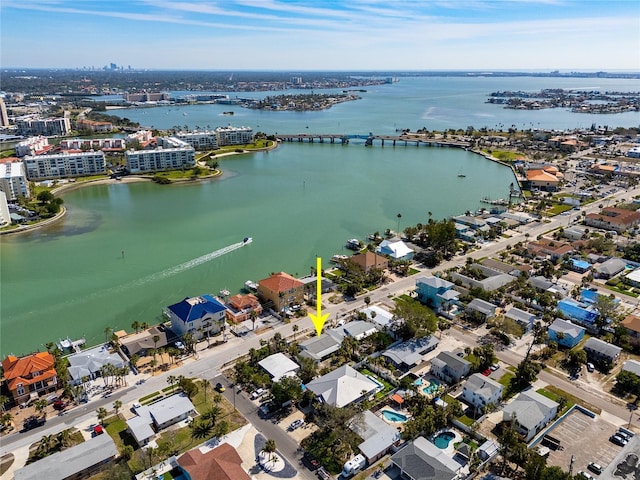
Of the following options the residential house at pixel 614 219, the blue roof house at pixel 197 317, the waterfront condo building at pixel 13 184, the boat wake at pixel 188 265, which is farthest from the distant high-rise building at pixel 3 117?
the residential house at pixel 614 219

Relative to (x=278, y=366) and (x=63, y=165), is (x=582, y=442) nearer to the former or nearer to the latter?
(x=278, y=366)

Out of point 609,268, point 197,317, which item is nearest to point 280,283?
point 197,317

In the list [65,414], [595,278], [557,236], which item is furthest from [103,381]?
[557,236]

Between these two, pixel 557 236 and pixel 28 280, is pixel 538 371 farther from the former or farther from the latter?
pixel 28 280

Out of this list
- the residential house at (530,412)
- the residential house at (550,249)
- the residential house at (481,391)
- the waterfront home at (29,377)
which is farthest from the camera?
the residential house at (550,249)

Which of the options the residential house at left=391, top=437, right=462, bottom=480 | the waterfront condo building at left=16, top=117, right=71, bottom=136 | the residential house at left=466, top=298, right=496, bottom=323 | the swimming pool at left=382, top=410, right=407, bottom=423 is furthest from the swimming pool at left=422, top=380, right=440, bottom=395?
the waterfront condo building at left=16, top=117, right=71, bottom=136

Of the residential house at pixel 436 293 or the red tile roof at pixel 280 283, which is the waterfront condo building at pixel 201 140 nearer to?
the red tile roof at pixel 280 283

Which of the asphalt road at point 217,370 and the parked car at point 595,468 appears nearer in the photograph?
the parked car at point 595,468
